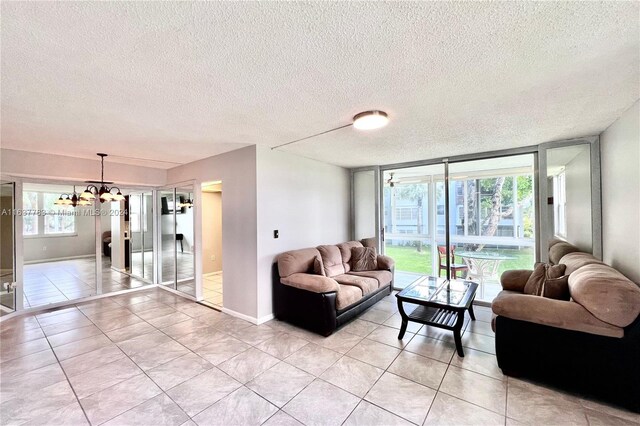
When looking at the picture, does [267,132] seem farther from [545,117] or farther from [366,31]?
[545,117]

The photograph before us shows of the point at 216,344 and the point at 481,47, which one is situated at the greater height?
the point at 481,47

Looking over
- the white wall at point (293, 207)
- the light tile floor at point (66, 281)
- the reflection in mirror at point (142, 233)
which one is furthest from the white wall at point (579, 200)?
the light tile floor at point (66, 281)

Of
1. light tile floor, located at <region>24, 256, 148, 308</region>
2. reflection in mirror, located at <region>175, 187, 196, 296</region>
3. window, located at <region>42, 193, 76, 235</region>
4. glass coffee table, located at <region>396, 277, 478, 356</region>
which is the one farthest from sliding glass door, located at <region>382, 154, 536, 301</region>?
window, located at <region>42, 193, 76, 235</region>

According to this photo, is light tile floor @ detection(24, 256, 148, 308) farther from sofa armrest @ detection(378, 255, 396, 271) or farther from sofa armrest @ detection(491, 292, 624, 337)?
sofa armrest @ detection(491, 292, 624, 337)

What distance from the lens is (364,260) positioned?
4.64 meters

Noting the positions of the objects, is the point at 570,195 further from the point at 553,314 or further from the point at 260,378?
the point at 260,378

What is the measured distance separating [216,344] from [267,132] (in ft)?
8.29

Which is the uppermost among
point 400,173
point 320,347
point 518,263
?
point 400,173

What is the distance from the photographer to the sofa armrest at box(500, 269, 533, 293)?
3.31 meters

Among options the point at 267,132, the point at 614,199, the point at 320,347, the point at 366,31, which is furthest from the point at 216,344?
the point at 614,199

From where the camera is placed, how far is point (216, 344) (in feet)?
9.99

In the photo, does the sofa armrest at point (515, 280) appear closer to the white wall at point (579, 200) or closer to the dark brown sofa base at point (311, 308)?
the white wall at point (579, 200)

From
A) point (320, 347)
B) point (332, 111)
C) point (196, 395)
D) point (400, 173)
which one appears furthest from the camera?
point (400, 173)

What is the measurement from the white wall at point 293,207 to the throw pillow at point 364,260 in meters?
0.59
